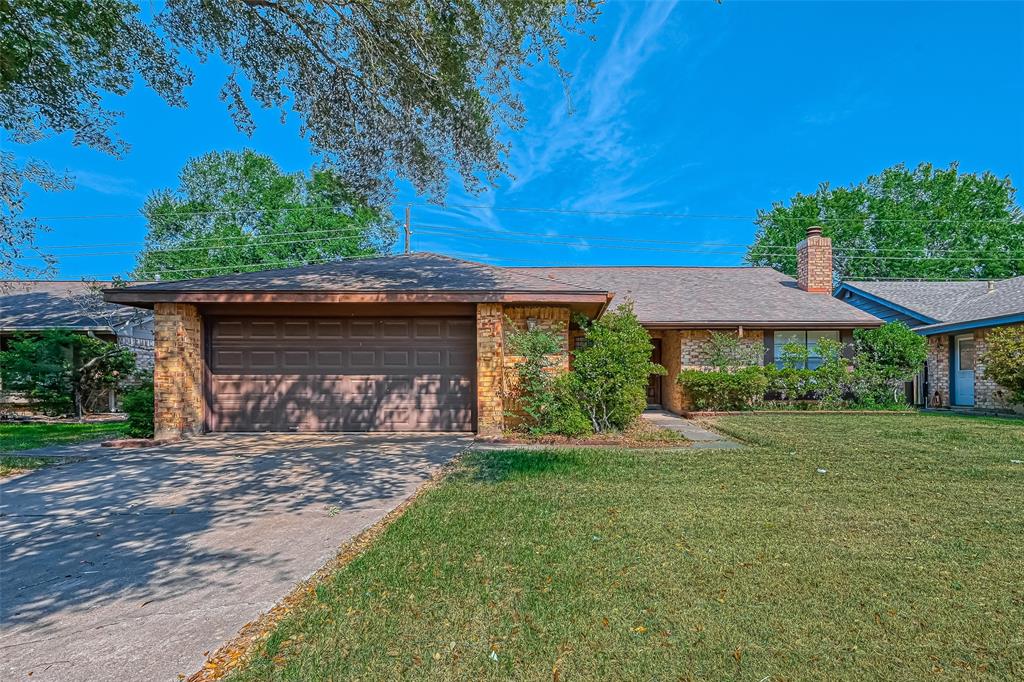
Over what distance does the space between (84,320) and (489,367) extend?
549 inches

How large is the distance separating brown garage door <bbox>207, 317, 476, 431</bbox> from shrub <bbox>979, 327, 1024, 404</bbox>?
13023mm

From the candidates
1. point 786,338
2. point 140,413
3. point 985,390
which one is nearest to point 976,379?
point 985,390

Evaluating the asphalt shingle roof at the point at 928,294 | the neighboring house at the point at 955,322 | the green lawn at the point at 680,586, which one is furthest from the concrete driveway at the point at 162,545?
the asphalt shingle roof at the point at 928,294

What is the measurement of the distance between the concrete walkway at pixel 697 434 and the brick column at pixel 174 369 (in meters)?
8.42

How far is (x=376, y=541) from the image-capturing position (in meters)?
3.44

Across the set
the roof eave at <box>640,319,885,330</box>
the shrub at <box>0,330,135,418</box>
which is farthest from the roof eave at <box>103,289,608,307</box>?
the shrub at <box>0,330,135,418</box>

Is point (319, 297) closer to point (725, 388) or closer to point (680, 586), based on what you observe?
point (680, 586)

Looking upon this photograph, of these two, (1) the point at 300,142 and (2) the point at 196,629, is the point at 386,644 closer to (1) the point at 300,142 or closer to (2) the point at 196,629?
(2) the point at 196,629

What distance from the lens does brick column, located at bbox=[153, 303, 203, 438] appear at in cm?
779

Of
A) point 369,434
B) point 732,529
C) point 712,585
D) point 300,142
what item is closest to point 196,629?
point 712,585

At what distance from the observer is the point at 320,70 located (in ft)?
24.4

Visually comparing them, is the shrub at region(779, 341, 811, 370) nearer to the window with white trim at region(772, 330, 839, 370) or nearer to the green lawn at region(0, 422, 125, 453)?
the window with white trim at region(772, 330, 839, 370)

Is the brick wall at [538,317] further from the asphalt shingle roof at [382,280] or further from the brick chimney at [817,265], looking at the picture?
the brick chimney at [817,265]

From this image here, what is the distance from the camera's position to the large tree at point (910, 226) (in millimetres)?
28406
